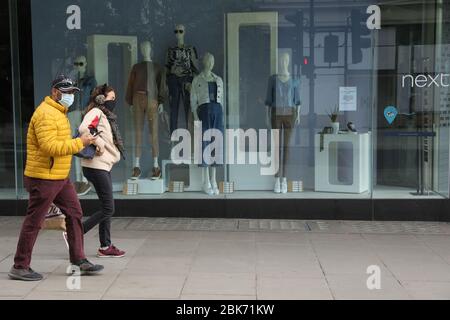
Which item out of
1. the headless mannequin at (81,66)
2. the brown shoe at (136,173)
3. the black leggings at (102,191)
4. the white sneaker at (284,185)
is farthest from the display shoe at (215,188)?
the black leggings at (102,191)

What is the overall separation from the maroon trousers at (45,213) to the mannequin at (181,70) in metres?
3.93

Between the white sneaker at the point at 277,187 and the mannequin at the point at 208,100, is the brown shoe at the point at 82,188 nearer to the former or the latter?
the mannequin at the point at 208,100

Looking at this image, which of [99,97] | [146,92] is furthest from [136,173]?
[99,97]

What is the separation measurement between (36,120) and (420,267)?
3821mm

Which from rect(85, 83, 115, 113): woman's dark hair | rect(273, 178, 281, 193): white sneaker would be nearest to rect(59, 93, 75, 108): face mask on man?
rect(85, 83, 115, 113): woman's dark hair

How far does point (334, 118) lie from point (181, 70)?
2.42m

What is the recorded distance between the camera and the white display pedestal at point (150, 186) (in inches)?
340

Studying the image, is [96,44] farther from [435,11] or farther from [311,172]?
[435,11]

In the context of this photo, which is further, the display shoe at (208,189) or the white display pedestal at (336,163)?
the display shoe at (208,189)

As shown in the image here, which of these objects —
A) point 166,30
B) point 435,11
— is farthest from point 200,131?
point 435,11

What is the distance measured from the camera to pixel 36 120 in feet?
16.2

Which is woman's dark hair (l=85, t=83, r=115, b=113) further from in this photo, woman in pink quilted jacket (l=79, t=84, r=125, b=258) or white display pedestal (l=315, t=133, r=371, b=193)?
white display pedestal (l=315, t=133, r=371, b=193)

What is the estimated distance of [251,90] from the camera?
8930 mm
